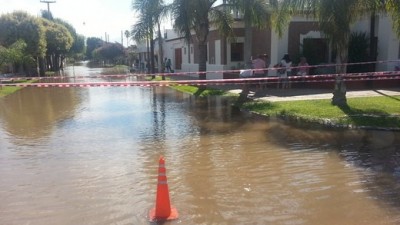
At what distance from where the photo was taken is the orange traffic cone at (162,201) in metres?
5.08

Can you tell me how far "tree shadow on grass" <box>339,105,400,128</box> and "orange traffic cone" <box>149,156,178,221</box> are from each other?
6.79m

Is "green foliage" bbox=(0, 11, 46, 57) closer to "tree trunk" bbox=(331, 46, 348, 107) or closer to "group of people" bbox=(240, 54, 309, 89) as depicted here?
"group of people" bbox=(240, 54, 309, 89)

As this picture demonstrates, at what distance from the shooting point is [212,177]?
6891mm

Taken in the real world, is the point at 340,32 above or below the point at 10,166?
above

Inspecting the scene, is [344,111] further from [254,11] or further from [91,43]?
[91,43]

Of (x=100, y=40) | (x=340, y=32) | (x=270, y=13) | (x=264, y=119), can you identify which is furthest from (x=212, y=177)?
(x=100, y=40)

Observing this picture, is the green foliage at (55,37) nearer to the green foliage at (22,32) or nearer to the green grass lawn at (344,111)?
the green foliage at (22,32)

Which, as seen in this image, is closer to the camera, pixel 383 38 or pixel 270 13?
pixel 270 13

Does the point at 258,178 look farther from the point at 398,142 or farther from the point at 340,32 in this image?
the point at 340,32

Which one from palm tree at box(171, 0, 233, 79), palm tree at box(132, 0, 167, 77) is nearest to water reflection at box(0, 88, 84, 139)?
palm tree at box(132, 0, 167, 77)

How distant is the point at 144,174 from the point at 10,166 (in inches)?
104

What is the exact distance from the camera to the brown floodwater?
5.45m

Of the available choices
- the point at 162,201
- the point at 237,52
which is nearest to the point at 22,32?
the point at 237,52

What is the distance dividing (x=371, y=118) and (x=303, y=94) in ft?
19.8
